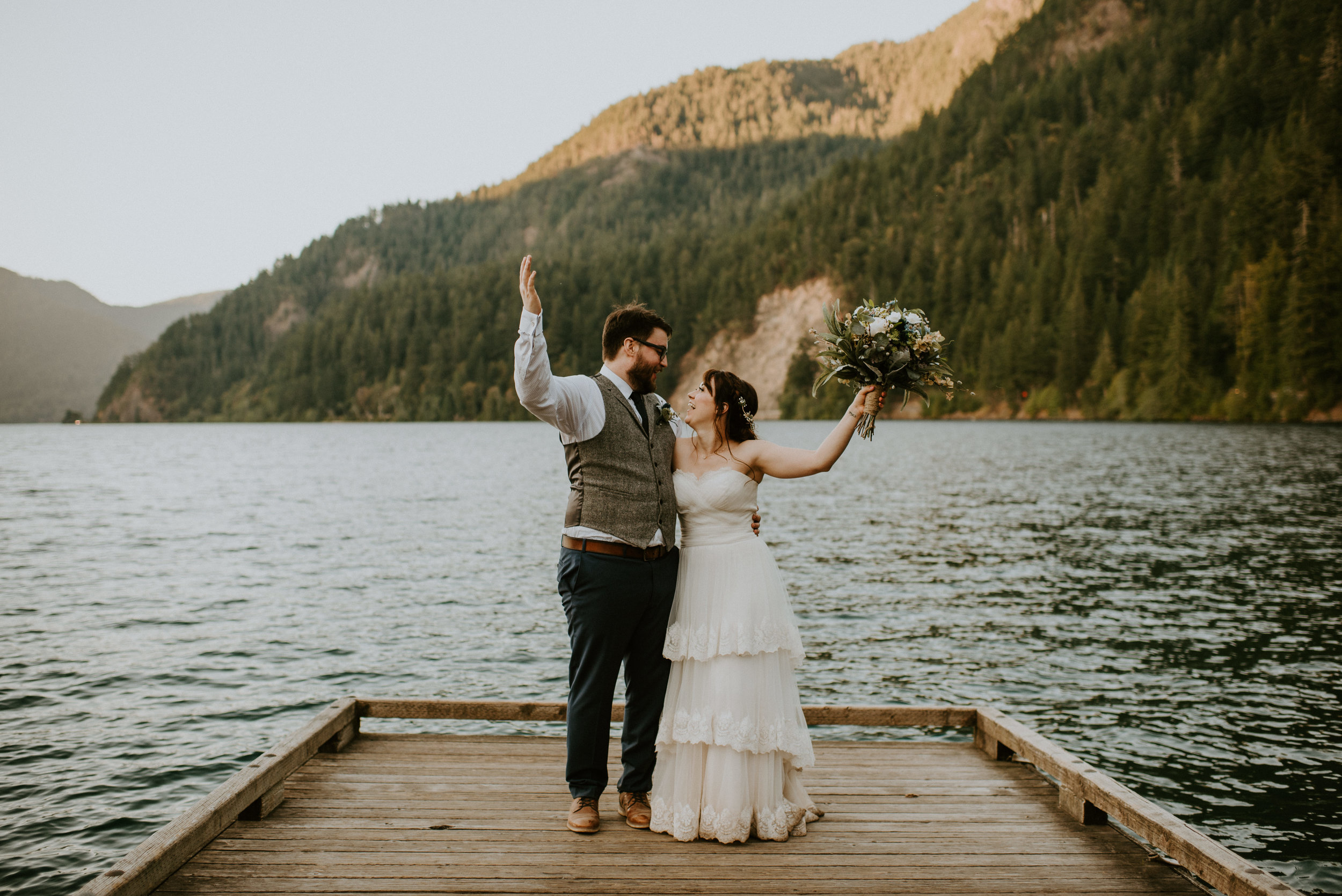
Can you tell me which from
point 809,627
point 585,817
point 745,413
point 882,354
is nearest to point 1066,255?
point 809,627

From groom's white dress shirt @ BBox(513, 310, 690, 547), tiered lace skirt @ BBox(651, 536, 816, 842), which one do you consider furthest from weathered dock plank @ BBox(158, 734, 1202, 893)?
groom's white dress shirt @ BBox(513, 310, 690, 547)

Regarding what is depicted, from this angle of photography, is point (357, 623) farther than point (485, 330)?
No

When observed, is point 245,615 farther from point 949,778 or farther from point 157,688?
point 949,778

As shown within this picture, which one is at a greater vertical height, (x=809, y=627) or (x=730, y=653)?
(x=730, y=653)

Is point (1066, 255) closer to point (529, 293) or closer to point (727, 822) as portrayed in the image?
point (727, 822)

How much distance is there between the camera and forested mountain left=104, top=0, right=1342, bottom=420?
→ 297 feet

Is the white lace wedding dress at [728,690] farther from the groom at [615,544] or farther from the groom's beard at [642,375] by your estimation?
the groom's beard at [642,375]

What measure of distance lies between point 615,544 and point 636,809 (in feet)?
5.21

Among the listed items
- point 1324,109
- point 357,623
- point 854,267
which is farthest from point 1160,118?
point 357,623

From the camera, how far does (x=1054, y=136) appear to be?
485 ft

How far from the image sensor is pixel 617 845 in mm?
5152

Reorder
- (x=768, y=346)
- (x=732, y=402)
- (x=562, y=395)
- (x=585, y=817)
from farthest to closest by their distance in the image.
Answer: (x=768, y=346)
(x=732, y=402)
(x=585, y=817)
(x=562, y=395)

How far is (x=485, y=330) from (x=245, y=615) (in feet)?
546

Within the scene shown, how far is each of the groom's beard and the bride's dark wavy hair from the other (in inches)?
12.2
